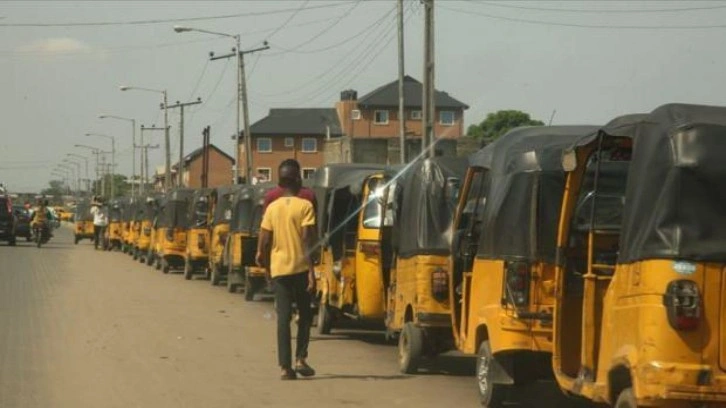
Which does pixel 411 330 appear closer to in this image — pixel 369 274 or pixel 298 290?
pixel 298 290

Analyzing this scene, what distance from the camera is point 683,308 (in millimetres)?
7836

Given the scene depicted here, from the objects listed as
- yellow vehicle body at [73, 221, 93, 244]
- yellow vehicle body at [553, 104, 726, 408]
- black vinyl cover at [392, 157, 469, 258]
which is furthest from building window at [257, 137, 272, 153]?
yellow vehicle body at [553, 104, 726, 408]

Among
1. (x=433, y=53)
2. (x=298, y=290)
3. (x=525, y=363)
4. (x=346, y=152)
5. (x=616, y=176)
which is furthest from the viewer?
(x=346, y=152)

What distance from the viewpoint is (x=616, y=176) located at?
36.3 ft

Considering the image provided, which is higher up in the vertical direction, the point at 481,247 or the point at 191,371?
the point at 481,247

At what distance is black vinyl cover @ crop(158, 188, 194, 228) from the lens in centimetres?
4097

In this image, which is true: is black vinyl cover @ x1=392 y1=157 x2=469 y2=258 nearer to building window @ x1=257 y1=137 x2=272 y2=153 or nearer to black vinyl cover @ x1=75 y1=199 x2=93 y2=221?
black vinyl cover @ x1=75 y1=199 x2=93 y2=221

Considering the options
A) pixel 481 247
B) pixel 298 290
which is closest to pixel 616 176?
pixel 481 247

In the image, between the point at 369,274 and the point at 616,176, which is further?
the point at 369,274

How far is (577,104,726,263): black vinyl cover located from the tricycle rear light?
22 cm

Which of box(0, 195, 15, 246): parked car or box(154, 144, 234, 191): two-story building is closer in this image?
box(0, 195, 15, 246): parked car

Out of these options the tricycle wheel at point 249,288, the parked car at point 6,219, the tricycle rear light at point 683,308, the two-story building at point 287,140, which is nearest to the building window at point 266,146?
the two-story building at point 287,140

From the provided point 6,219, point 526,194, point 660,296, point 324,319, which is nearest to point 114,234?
point 6,219

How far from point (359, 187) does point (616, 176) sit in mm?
8568
